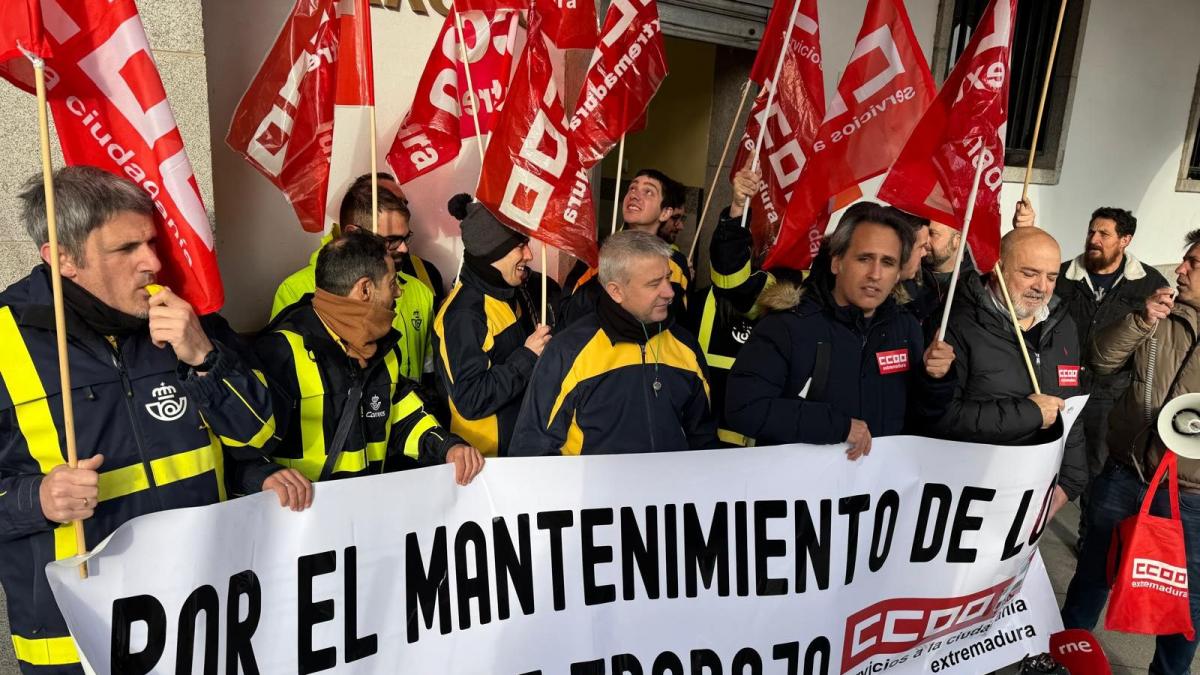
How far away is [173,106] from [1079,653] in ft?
15.0

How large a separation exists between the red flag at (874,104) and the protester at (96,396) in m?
2.52

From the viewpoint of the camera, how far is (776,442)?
2926 mm

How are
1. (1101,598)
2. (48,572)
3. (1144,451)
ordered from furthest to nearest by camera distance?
1. (1101,598)
2. (1144,451)
3. (48,572)

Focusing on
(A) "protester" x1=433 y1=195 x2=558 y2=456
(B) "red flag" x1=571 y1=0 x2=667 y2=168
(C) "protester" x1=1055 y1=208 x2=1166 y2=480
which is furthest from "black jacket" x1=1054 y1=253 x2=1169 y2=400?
(A) "protester" x1=433 y1=195 x2=558 y2=456

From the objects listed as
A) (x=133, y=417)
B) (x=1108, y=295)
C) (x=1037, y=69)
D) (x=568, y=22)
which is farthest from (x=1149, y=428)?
(x=1037, y=69)

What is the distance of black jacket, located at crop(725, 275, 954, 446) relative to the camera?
2846 millimetres

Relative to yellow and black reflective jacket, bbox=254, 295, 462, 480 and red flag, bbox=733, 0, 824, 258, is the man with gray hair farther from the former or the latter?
red flag, bbox=733, 0, 824, 258

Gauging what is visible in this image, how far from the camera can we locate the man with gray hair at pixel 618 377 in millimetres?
2803

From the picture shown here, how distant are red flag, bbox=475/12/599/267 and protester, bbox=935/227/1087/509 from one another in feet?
5.21

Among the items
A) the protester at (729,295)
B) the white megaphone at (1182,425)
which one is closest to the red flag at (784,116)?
the protester at (729,295)

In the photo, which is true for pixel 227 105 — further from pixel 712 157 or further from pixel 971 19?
pixel 971 19

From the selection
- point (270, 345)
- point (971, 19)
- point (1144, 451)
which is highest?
point (971, 19)

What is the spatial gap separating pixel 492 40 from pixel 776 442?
258cm

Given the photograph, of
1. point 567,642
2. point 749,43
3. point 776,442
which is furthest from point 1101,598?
point 749,43
